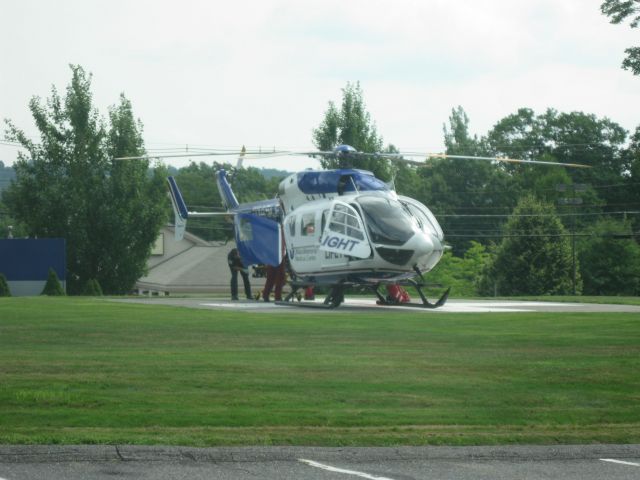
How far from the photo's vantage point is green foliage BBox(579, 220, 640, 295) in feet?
295

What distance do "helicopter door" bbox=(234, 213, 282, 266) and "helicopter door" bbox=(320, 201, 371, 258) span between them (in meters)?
5.23

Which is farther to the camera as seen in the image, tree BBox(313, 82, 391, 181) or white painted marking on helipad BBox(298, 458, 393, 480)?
tree BBox(313, 82, 391, 181)

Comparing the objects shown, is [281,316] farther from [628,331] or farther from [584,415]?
[584,415]

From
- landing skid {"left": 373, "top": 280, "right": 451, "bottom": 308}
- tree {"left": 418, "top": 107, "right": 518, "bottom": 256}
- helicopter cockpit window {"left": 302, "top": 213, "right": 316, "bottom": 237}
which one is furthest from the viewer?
tree {"left": 418, "top": 107, "right": 518, "bottom": 256}

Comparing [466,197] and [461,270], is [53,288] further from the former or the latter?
[466,197]

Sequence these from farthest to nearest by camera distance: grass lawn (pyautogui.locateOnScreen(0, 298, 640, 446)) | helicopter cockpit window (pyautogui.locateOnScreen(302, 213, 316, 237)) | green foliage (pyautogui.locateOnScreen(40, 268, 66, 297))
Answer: green foliage (pyautogui.locateOnScreen(40, 268, 66, 297)) → helicopter cockpit window (pyautogui.locateOnScreen(302, 213, 316, 237)) → grass lawn (pyautogui.locateOnScreen(0, 298, 640, 446))

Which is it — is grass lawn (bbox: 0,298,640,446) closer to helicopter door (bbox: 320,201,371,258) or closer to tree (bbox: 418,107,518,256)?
helicopter door (bbox: 320,201,371,258)

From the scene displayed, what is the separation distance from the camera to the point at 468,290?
107250 mm

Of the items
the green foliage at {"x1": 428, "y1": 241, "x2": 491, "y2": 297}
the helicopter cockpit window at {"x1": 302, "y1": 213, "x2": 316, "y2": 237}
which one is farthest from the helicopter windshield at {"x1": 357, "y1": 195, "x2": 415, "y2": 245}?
A: the green foliage at {"x1": 428, "y1": 241, "x2": 491, "y2": 297}

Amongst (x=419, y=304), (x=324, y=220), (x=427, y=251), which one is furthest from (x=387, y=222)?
(x=419, y=304)

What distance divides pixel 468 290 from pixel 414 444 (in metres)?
97.4

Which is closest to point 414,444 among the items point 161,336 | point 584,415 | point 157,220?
point 584,415

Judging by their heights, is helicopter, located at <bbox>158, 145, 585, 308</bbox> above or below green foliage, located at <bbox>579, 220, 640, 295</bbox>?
A: above

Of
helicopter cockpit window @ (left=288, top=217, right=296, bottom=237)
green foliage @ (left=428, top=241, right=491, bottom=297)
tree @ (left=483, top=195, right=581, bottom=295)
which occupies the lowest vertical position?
green foliage @ (left=428, top=241, right=491, bottom=297)
